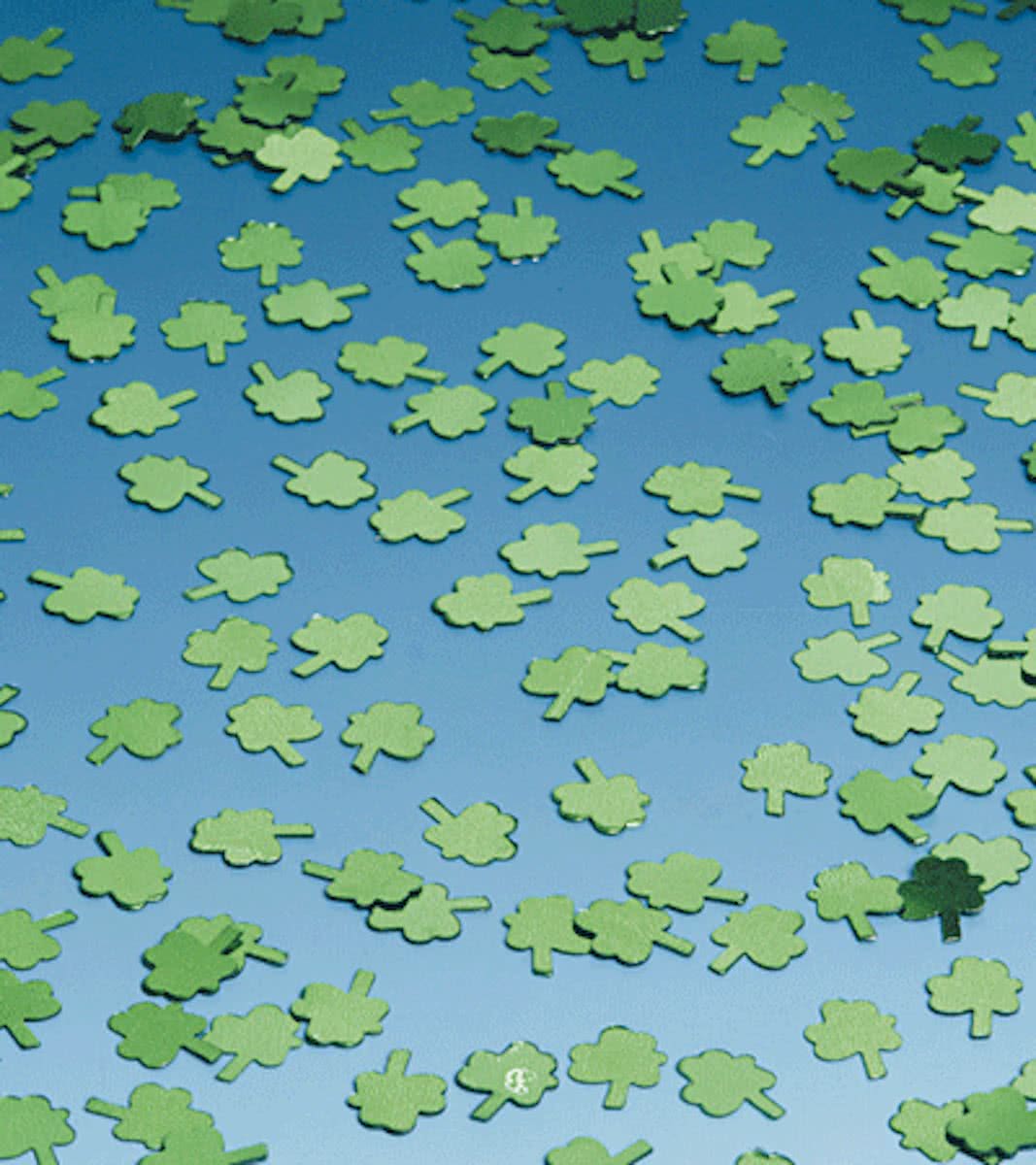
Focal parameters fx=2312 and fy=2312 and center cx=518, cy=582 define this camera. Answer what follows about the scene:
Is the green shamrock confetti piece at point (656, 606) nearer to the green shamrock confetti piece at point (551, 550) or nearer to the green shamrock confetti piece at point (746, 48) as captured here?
the green shamrock confetti piece at point (551, 550)

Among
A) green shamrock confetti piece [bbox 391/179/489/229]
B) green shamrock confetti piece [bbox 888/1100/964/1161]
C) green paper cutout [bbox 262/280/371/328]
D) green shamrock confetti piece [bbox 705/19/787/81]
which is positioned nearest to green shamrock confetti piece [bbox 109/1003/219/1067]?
green shamrock confetti piece [bbox 888/1100/964/1161]

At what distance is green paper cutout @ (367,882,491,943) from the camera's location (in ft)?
5.33

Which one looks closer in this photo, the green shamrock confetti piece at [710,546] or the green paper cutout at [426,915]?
the green paper cutout at [426,915]

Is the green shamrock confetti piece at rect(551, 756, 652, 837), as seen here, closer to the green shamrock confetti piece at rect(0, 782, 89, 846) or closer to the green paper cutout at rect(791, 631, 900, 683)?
the green paper cutout at rect(791, 631, 900, 683)

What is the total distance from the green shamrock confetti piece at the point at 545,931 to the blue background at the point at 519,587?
0.03 feet

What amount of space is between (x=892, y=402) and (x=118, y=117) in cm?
80

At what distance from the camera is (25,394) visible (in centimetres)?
197

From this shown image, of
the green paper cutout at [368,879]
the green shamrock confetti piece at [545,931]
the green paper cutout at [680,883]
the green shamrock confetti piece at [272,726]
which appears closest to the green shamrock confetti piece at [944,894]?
the green paper cutout at [680,883]

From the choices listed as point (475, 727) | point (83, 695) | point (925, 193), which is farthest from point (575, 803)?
point (925, 193)

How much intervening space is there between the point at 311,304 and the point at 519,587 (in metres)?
0.37

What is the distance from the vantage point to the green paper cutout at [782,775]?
170cm

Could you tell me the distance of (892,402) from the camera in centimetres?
196

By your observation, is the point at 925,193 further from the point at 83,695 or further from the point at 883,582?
the point at 83,695

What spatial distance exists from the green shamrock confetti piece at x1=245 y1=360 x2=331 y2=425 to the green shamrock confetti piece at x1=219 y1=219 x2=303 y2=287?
12cm
